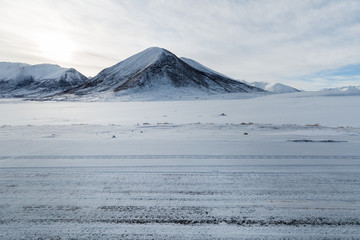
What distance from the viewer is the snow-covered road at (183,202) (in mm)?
2660

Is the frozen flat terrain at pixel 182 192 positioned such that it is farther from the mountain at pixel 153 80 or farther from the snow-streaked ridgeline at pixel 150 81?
the mountain at pixel 153 80

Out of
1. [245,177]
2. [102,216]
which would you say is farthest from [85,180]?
[245,177]

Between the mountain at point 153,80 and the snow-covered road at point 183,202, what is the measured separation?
3185 inches

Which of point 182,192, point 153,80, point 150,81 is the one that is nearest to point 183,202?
point 182,192

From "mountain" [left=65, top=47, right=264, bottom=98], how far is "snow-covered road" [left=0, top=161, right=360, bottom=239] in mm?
80905

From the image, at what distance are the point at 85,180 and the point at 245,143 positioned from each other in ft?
14.9

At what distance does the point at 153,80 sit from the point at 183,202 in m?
106

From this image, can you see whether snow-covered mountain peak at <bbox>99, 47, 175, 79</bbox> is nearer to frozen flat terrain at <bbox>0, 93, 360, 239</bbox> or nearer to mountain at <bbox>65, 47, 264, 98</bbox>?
mountain at <bbox>65, 47, 264, 98</bbox>

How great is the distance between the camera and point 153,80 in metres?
106

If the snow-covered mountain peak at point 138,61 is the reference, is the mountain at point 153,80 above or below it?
below

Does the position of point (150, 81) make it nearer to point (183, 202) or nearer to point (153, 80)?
point (153, 80)

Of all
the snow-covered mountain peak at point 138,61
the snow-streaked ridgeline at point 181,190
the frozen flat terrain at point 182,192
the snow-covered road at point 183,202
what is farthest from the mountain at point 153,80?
the snow-covered road at point 183,202

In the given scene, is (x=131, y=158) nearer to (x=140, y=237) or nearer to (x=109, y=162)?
(x=109, y=162)

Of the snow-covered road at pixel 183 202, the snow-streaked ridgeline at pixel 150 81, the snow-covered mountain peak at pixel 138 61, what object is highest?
the snow-covered mountain peak at pixel 138 61
